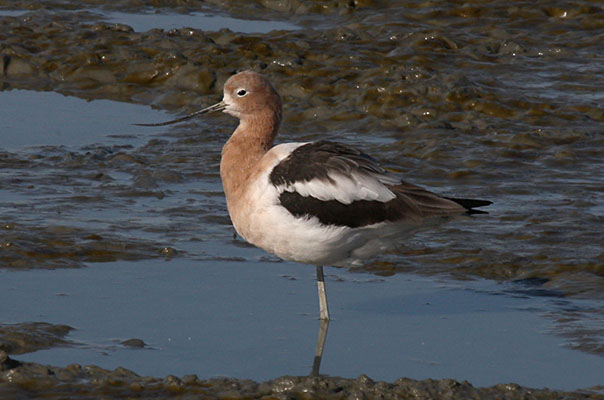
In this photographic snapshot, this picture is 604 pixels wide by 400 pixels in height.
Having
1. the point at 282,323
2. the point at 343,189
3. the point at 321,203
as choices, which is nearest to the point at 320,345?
the point at 282,323

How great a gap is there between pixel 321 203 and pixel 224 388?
1.57m

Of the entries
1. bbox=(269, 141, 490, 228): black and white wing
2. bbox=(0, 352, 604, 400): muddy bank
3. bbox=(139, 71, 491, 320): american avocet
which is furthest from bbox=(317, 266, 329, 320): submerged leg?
bbox=(0, 352, 604, 400): muddy bank

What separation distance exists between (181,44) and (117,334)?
274 inches

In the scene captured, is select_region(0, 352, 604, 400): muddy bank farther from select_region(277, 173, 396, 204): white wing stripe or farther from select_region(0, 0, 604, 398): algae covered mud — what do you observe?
select_region(277, 173, 396, 204): white wing stripe

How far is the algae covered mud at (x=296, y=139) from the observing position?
5879mm

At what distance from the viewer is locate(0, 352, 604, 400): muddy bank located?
521cm

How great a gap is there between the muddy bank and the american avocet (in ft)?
4.26

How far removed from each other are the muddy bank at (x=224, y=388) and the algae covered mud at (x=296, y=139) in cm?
1

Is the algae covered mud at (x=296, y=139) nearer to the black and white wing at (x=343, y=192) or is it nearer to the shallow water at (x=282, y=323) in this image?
the shallow water at (x=282, y=323)

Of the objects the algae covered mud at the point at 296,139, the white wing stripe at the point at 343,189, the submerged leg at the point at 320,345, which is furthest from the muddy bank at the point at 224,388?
the white wing stripe at the point at 343,189

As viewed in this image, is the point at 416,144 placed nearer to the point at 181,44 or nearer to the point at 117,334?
the point at 181,44

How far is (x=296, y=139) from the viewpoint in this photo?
10.4 m

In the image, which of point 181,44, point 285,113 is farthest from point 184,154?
point 181,44

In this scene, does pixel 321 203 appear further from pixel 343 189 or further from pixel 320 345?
pixel 320 345
